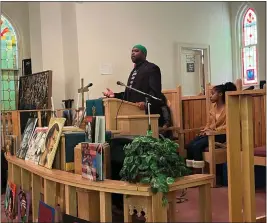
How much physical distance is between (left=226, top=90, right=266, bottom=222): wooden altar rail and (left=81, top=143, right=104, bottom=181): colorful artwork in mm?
453

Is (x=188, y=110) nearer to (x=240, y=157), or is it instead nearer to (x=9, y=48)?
(x=240, y=157)

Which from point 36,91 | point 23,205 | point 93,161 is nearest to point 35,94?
point 36,91

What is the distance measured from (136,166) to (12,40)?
3657mm

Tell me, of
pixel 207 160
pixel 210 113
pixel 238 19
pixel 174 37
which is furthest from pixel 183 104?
pixel 238 19

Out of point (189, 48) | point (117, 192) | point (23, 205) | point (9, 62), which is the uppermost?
point (189, 48)

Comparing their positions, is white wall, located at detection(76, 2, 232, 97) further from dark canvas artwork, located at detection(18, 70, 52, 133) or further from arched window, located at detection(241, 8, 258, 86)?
dark canvas artwork, located at detection(18, 70, 52, 133)

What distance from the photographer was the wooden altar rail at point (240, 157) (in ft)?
3.67

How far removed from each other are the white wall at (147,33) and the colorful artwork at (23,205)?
2168 millimetres

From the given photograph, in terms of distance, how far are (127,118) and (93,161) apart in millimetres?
610

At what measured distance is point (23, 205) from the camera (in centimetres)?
178

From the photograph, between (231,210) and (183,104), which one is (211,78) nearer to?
(183,104)

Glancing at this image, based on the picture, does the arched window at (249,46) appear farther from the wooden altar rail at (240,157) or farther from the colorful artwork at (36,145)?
the wooden altar rail at (240,157)

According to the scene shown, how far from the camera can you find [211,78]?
15.3ft

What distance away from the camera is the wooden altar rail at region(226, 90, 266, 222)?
3.67ft
